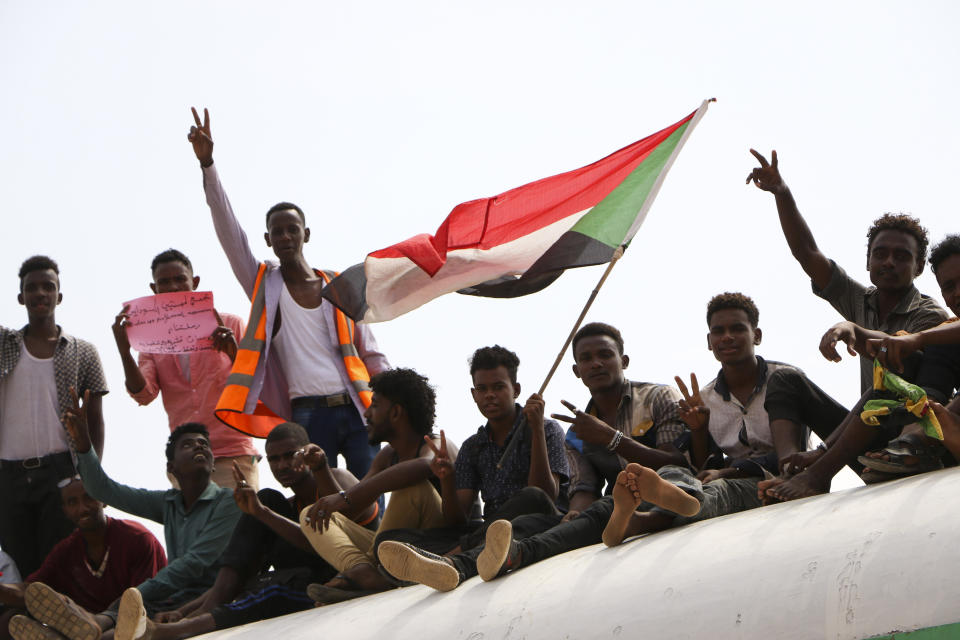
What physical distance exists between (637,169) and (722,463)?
78.2 inches

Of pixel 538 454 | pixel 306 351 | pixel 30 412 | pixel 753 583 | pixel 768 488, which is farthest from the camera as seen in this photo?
pixel 30 412

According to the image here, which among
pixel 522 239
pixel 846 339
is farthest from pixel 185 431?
pixel 846 339

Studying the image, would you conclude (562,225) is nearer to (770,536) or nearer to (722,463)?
(722,463)

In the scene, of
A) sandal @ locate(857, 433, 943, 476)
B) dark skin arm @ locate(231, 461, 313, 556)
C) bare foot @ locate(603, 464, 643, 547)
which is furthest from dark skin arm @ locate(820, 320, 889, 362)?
dark skin arm @ locate(231, 461, 313, 556)

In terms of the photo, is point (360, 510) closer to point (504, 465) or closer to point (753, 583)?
point (504, 465)

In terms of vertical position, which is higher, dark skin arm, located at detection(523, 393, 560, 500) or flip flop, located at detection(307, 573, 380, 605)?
dark skin arm, located at detection(523, 393, 560, 500)

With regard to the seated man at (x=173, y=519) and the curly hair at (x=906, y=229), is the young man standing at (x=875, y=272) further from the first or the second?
the seated man at (x=173, y=519)

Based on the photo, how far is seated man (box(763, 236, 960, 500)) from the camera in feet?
19.6

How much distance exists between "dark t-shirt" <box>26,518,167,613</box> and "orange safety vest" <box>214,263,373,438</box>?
113cm

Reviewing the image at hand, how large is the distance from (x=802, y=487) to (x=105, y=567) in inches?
205

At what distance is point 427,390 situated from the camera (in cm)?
852

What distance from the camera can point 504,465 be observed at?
7.85 m

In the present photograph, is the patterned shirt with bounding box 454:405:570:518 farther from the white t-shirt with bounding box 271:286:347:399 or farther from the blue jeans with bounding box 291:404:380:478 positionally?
the white t-shirt with bounding box 271:286:347:399

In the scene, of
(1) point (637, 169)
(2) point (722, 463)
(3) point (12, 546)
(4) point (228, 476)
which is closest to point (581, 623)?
(2) point (722, 463)
